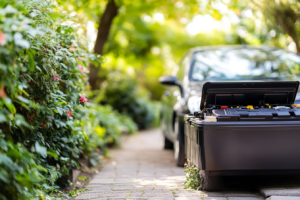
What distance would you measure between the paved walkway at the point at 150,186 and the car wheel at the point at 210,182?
78 mm

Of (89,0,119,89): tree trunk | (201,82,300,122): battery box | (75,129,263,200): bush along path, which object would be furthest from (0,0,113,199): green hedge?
(89,0,119,89): tree trunk

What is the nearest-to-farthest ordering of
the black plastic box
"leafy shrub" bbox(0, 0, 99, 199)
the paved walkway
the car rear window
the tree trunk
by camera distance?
1. "leafy shrub" bbox(0, 0, 99, 199)
2. the black plastic box
3. the paved walkway
4. the car rear window
5. the tree trunk

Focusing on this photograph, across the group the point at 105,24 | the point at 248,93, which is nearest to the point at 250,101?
the point at 248,93

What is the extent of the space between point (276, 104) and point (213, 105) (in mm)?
674

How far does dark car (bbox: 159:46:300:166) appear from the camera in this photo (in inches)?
180

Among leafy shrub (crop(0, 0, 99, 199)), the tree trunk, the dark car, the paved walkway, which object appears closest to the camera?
leafy shrub (crop(0, 0, 99, 199))

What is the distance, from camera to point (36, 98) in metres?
3.09

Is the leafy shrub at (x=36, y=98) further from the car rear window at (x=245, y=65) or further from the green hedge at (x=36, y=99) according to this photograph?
the car rear window at (x=245, y=65)

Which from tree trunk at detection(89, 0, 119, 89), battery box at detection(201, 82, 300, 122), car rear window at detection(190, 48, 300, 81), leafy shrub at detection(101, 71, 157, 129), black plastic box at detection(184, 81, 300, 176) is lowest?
leafy shrub at detection(101, 71, 157, 129)

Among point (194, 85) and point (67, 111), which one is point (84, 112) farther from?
point (194, 85)

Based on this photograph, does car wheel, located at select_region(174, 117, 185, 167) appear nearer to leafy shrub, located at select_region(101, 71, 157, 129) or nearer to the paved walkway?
the paved walkway

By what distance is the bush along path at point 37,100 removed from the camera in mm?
2213

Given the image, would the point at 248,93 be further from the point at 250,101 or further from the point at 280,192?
the point at 280,192

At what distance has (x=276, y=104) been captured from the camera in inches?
138
